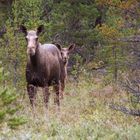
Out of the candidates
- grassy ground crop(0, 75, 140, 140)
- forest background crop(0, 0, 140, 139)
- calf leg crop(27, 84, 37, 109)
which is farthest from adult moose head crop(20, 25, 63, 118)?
forest background crop(0, 0, 140, 139)

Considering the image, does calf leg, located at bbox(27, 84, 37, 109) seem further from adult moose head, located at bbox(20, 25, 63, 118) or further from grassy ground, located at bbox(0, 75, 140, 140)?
grassy ground, located at bbox(0, 75, 140, 140)

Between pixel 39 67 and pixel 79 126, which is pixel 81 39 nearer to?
pixel 39 67

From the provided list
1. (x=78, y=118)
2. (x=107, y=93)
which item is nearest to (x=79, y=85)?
(x=107, y=93)

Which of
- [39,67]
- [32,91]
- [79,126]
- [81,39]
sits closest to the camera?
[79,126]

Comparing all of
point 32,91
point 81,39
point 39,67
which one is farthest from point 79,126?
point 81,39

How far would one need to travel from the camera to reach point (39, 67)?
46.3 ft

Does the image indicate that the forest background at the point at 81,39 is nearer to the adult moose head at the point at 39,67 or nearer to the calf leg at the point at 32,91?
the adult moose head at the point at 39,67

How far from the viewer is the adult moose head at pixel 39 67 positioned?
13.6 m

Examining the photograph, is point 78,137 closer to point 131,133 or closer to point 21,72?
point 131,133

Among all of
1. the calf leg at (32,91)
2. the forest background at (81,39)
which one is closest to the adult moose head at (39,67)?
the calf leg at (32,91)

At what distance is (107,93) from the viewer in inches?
717

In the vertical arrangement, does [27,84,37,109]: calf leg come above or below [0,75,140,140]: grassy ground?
below

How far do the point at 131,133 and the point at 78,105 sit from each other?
18.6ft

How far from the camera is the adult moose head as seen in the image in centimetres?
1358
